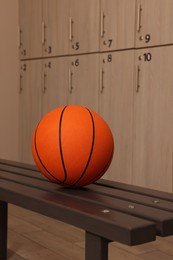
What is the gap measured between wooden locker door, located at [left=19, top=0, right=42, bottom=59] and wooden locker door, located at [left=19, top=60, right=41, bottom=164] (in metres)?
0.09

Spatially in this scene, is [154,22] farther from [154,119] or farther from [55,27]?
[55,27]

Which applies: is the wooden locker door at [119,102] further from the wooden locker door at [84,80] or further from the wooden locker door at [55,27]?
the wooden locker door at [55,27]

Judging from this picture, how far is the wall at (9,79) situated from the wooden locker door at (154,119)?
1.54 metres

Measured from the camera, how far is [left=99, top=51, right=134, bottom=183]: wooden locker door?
120 inches

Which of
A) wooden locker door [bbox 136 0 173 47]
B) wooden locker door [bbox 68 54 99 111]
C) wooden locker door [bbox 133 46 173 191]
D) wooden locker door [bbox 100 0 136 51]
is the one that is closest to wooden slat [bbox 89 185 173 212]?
wooden locker door [bbox 133 46 173 191]

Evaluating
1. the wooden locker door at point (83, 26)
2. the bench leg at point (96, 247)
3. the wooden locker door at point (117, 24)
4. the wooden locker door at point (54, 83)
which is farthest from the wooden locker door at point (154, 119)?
the bench leg at point (96, 247)

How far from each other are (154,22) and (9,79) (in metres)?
1.75

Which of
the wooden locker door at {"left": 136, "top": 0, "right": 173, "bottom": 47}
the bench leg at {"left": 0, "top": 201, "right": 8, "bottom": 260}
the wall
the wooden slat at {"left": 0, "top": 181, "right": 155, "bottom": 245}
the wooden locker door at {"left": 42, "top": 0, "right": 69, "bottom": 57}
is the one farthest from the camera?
the wall

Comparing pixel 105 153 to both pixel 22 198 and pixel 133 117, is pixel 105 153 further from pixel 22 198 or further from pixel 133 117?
pixel 133 117

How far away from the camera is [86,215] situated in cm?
120

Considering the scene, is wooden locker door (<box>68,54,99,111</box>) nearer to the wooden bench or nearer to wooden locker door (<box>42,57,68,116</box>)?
wooden locker door (<box>42,57,68,116</box>)

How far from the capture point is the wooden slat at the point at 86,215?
1090mm

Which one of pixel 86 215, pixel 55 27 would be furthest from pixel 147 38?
pixel 86 215

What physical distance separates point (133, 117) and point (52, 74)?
3.29ft
